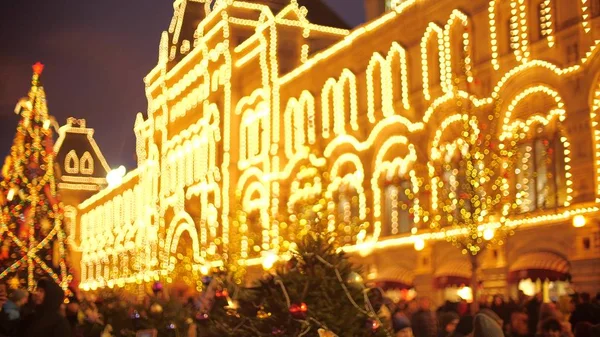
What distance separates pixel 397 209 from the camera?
32.7 metres

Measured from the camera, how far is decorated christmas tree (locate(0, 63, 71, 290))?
29.1 metres

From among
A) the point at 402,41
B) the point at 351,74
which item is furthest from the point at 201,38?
the point at 402,41

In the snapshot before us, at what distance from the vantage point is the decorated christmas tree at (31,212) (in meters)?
29.1

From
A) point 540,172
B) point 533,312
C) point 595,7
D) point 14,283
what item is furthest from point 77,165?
point 533,312

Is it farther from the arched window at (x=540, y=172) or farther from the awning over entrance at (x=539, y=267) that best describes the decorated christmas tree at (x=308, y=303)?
the awning over entrance at (x=539, y=267)

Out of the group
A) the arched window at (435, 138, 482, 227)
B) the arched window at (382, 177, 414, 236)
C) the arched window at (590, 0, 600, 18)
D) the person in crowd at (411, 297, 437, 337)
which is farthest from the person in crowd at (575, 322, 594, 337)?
the arched window at (382, 177, 414, 236)

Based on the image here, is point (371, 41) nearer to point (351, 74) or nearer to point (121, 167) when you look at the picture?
point (351, 74)

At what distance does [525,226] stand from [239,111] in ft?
72.3

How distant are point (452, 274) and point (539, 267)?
3970 millimetres

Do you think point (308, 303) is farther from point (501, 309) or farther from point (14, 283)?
point (14, 283)

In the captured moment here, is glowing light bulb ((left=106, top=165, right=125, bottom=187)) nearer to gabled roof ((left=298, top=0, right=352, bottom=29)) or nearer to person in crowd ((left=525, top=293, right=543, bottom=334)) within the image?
gabled roof ((left=298, top=0, right=352, bottom=29))

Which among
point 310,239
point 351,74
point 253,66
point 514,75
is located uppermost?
point 253,66

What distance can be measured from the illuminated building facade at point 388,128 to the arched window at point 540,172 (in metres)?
0.05

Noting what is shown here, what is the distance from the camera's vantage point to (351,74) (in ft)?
116
